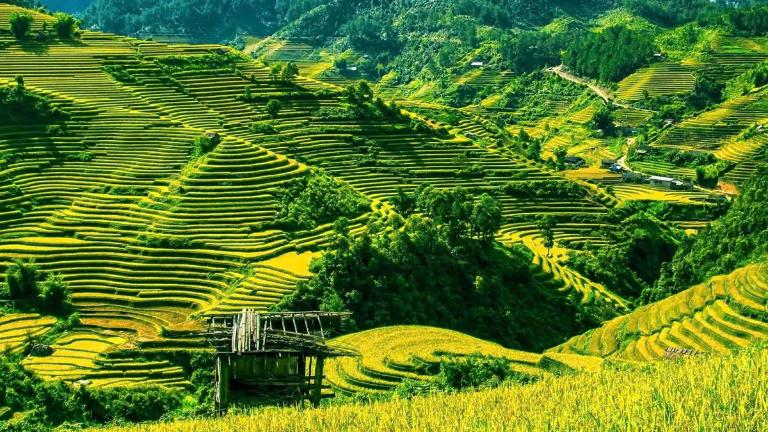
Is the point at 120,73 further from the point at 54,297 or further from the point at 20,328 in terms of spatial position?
the point at 20,328

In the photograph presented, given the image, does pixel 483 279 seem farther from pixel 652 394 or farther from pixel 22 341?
pixel 652 394

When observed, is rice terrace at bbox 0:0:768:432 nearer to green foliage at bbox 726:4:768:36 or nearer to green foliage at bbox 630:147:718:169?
green foliage at bbox 630:147:718:169

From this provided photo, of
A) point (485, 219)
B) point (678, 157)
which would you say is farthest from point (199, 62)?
point (678, 157)

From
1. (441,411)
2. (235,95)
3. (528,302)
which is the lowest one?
(528,302)

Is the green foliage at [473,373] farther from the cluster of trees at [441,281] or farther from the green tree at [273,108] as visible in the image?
the green tree at [273,108]

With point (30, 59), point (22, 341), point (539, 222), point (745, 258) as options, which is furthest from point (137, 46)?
point (745, 258)

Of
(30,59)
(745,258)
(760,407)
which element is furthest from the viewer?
(30,59)

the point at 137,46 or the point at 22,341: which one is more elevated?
the point at 137,46
